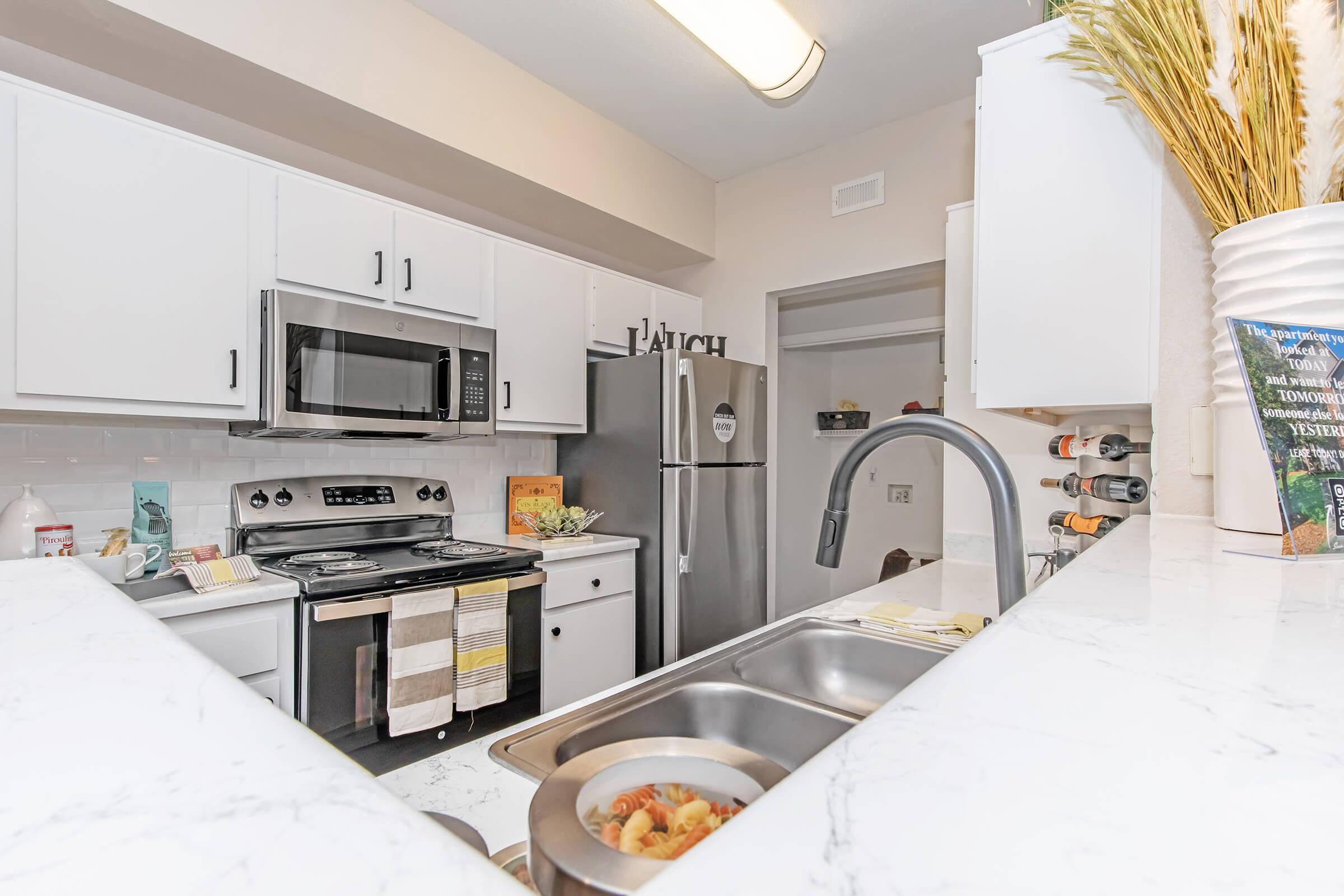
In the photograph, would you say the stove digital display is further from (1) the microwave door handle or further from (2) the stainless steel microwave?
(1) the microwave door handle

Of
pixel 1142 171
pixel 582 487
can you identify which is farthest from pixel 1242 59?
pixel 582 487

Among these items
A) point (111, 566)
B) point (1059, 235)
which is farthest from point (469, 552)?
point (1059, 235)

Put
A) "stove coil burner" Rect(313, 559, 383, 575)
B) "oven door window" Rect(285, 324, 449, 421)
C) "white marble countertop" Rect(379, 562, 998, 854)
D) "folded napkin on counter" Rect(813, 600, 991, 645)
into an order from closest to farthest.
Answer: "white marble countertop" Rect(379, 562, 998, 854)
"folded napkin on counter" Rect(813, 600, 991, 645)
"stove coil burner" Rect(313, 559, 383, 575)
"oven door window" Rect(285, 324, 449, 421)

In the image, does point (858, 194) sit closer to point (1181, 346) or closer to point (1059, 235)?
point (1059, 235)

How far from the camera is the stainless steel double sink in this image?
2.84ft

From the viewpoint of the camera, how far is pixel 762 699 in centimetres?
102

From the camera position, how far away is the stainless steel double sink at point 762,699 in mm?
866

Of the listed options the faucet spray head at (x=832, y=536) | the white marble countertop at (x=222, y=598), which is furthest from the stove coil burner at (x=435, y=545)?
the faucet spray head at (x=832, y=536)

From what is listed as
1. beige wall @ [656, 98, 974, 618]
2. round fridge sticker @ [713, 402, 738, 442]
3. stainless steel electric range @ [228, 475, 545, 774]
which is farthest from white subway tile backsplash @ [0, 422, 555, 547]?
beige wall @ [656, 98, 974, 618]

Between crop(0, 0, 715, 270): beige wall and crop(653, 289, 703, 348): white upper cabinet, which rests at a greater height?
crop(0, 0, 715, 270): beige wall

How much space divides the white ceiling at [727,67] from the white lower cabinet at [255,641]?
2.10 m

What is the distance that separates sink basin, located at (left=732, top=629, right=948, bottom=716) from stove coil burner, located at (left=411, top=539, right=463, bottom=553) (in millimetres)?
1589

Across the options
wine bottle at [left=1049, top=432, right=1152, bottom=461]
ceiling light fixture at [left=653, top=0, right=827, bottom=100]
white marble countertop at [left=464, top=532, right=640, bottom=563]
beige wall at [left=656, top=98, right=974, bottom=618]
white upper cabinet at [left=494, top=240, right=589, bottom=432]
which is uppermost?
ceiling light fixture at [left=653, top=0, right=827, bottom=100]

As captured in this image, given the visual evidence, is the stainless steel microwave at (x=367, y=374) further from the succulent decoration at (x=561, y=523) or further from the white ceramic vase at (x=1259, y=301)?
the white ceramic vase at (x=1259, y=301)
